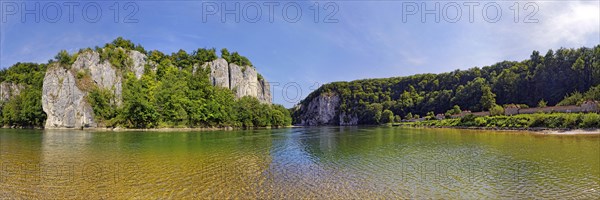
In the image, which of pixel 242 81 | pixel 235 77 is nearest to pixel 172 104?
pixel 235 77

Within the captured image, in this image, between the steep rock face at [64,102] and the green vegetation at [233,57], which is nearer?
the steep rock face at [64,102]

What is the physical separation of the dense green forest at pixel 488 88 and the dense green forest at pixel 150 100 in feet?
238

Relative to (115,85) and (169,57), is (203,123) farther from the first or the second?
(169,57)

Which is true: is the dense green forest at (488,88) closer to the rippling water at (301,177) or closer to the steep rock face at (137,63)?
the rippling water at (301,177)

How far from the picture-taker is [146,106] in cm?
7150

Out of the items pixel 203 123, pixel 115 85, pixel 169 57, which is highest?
pixel 169 57

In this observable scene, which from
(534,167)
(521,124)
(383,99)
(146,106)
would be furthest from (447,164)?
(383,99)

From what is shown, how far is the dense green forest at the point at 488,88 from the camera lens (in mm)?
93688

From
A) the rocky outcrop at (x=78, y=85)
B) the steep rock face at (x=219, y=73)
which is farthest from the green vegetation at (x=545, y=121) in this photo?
the rocky outcrop at (x=78, y=85)

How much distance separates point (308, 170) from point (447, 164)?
7.94m

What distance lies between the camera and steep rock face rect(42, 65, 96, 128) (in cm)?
7944

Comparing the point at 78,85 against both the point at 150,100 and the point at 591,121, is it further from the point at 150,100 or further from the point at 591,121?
the point at 591,121

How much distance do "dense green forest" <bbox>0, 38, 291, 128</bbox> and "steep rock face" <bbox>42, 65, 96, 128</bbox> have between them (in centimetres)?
175

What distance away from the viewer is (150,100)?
262 ft
